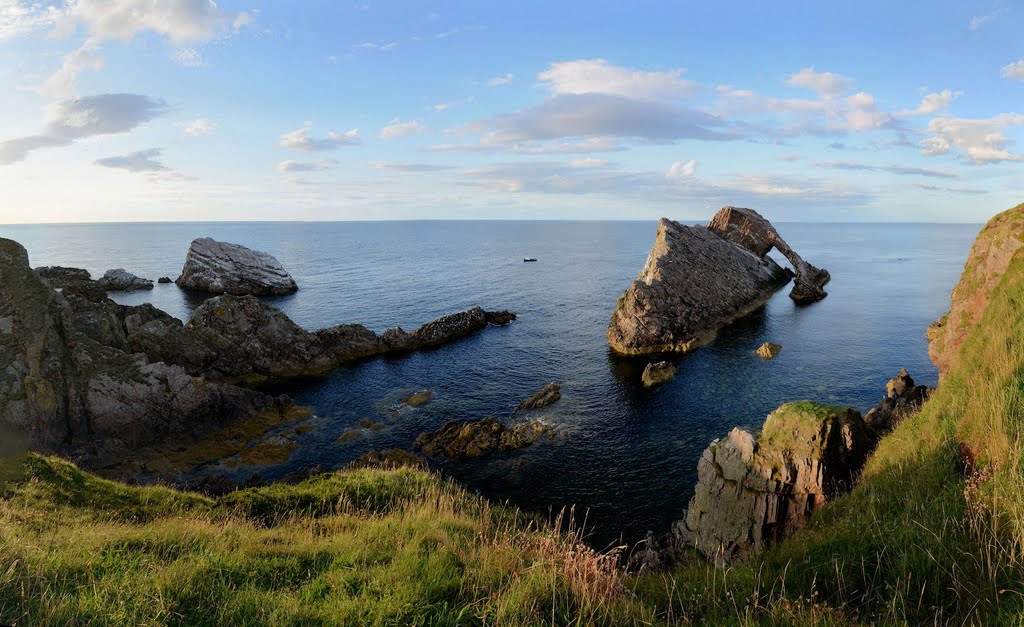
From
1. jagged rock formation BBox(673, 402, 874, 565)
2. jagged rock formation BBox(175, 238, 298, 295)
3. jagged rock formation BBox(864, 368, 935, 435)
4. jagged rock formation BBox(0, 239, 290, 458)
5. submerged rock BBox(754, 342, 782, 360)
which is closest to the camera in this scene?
jagged rock formation BBox(673, 402, 874, 565)

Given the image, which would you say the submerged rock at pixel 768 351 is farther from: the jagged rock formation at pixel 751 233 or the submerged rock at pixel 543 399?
the jagged rock formation at pixel 751 233

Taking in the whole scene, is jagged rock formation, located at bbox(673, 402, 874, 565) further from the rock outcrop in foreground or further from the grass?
the rock outcrop in foreground

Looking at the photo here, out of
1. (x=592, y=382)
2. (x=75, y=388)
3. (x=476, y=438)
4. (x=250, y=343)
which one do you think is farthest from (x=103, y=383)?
(x=592, y=382)

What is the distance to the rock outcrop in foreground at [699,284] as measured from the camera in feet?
181

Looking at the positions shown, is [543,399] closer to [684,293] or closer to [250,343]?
[250,343]

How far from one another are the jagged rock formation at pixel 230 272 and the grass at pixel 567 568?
305 ft

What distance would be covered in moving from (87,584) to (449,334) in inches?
2083

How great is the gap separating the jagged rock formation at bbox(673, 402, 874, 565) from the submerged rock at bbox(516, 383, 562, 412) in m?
20.3

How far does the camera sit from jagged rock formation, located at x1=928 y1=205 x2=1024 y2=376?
834 inches

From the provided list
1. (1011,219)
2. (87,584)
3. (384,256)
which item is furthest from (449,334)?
(384,256)

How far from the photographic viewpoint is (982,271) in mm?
22719

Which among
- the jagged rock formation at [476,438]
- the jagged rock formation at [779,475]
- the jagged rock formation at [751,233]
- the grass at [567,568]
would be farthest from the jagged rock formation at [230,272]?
the jagged rock formation at [779,475]

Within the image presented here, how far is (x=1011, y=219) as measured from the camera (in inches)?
885

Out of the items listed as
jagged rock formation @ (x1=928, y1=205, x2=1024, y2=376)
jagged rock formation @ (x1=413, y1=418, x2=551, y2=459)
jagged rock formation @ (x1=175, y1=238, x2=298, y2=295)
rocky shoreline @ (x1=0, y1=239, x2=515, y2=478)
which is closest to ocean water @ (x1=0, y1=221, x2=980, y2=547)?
jagged rock formation @ (x1=413, y1=418, x2=551, y2=459)
